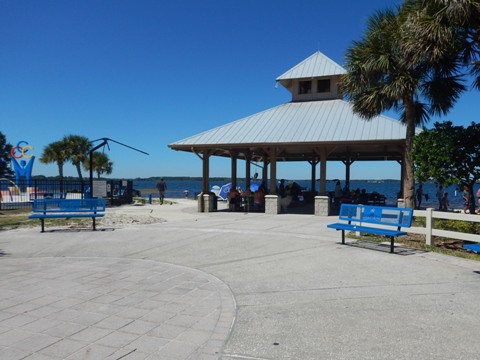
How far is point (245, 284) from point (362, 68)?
30.5ft

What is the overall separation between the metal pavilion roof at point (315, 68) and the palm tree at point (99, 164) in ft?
108

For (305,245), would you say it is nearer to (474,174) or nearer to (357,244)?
(357,244)

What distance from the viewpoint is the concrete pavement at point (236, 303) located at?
12.0 feet

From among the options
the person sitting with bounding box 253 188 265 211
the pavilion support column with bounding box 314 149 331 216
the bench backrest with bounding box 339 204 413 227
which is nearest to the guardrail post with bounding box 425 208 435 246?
the bench backrest with bounding box 339 204 413 227

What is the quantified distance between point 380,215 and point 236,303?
534 centimetres

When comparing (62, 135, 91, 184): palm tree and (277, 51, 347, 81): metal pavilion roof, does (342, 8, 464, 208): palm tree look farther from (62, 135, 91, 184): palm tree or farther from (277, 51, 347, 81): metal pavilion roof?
(62, 135, 91, 184): palm tree

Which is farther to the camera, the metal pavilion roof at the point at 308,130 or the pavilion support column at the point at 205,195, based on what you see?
the pavilion support column at the point at 205,195

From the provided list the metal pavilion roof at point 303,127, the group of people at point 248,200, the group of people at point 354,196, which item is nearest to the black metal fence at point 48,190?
the metal pavilion roof at point 303,127

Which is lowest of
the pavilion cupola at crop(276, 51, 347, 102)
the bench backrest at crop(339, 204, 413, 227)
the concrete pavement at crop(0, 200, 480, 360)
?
the concrete pavement at crop(0, 200, 480, 360)

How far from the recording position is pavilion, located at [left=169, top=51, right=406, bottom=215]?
16.1m

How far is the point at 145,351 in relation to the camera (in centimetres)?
359

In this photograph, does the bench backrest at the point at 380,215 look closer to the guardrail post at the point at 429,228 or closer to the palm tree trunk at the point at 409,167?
the guardrail post at the point at 429,228

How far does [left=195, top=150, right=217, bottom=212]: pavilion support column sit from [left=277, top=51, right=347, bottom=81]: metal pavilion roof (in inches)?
263

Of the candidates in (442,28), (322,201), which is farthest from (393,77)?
(322,201)
